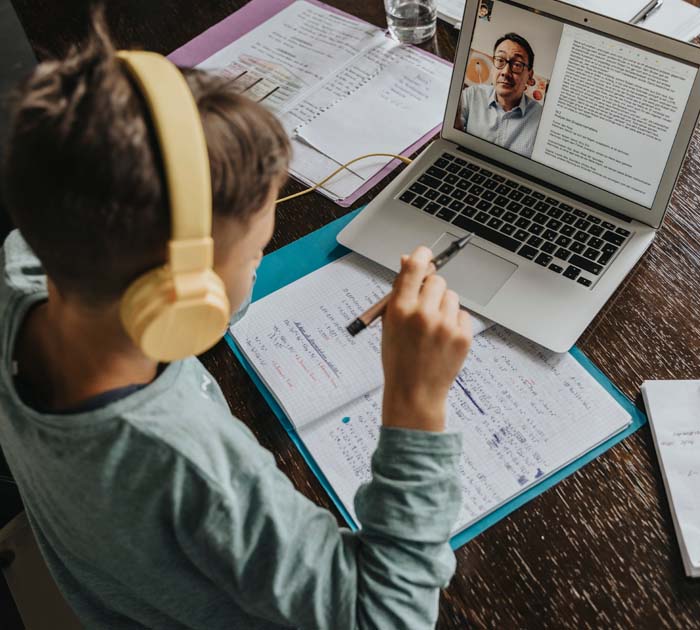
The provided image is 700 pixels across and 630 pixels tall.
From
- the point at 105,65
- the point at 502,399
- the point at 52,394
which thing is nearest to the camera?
the point at 105,65

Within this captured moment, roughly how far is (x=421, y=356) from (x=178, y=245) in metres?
0.26

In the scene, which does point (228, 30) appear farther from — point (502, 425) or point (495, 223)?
point (502, 425)

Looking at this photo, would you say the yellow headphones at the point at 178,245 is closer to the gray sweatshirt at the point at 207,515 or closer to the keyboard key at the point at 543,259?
the gray sweatshirt at the point at 207,515

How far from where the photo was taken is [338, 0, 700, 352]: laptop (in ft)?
2.65

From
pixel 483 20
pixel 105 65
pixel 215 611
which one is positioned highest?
pixel 105 65

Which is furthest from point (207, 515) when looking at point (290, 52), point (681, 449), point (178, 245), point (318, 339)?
point (290, 52)

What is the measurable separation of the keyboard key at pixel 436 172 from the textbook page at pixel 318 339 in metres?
0.16

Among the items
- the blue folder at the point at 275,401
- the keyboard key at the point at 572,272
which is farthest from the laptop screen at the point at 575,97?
the blue folder at the point at 275,401

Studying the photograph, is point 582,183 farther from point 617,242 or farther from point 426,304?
point 426,304

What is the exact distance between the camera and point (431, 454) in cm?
60

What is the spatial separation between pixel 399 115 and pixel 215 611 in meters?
0.75

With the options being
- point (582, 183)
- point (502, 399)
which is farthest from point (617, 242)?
point (502, 399)

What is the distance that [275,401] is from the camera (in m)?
0.78

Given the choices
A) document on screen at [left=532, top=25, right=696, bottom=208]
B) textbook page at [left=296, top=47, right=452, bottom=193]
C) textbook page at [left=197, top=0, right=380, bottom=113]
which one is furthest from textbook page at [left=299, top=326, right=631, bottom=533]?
textbook page at [left=197, top=0, right=380, bottom=113]
